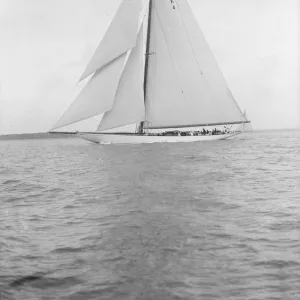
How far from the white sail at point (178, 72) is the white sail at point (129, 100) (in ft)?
5.03

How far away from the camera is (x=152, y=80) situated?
49.2m

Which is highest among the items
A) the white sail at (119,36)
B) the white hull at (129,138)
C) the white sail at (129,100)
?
the white sail at (119,36)

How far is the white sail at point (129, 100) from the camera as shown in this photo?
47.6 meters

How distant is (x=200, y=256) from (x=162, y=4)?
4630 centimetres

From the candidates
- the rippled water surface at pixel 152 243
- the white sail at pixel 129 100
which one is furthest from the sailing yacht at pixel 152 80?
the rippled water surface at pixel 152 243

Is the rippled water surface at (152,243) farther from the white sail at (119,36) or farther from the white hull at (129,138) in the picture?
the white hull at (129,138)

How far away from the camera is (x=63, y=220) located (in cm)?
1055

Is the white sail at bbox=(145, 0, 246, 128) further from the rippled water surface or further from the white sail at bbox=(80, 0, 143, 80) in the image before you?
the rippled water surface

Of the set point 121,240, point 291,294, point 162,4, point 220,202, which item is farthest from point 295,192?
point 162,4

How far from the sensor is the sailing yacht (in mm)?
46656

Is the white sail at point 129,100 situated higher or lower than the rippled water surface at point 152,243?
higher

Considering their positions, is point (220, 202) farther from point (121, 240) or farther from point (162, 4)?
point (162, 4)

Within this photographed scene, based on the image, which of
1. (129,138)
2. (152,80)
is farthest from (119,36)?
(129,138)

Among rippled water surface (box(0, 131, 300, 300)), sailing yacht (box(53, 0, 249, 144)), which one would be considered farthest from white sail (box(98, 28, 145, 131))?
rippled water surface (box(0, 131, 300, 300))
